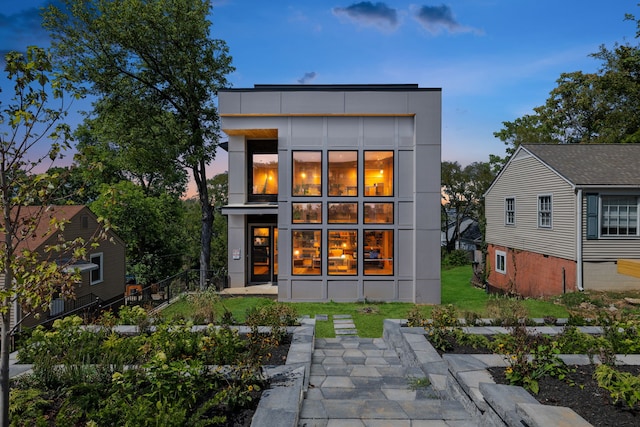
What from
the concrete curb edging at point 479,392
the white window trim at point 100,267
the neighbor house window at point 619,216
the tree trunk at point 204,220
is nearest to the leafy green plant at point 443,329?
the concrete curb edging at point 479,392

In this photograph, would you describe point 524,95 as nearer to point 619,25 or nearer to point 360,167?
point 619,25

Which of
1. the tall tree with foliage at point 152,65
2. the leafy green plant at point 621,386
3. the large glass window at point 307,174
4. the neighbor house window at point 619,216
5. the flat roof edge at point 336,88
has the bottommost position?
the leafy green plant at point 621,386

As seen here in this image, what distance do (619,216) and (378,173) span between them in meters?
10.5

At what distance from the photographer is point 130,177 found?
28.5 metres

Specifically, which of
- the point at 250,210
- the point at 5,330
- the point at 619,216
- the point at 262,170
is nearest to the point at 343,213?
the point at 250,210

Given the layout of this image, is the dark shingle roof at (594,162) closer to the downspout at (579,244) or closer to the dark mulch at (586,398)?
the downspout at (579,244)

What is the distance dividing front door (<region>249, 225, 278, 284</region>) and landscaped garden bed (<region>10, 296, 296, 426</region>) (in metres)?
9.33

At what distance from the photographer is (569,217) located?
1530cm

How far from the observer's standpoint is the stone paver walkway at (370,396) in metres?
4.27

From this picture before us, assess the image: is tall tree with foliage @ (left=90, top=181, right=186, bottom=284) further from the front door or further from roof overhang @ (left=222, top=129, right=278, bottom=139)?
roof overhang @ (left=222, top=129, right=278, bottom=139)

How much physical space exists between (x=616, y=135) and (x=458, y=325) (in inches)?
1102

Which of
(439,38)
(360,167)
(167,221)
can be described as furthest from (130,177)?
(439,38)

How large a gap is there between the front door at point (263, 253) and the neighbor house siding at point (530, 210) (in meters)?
12.8

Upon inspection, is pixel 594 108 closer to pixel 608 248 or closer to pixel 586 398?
pixel 608 248
